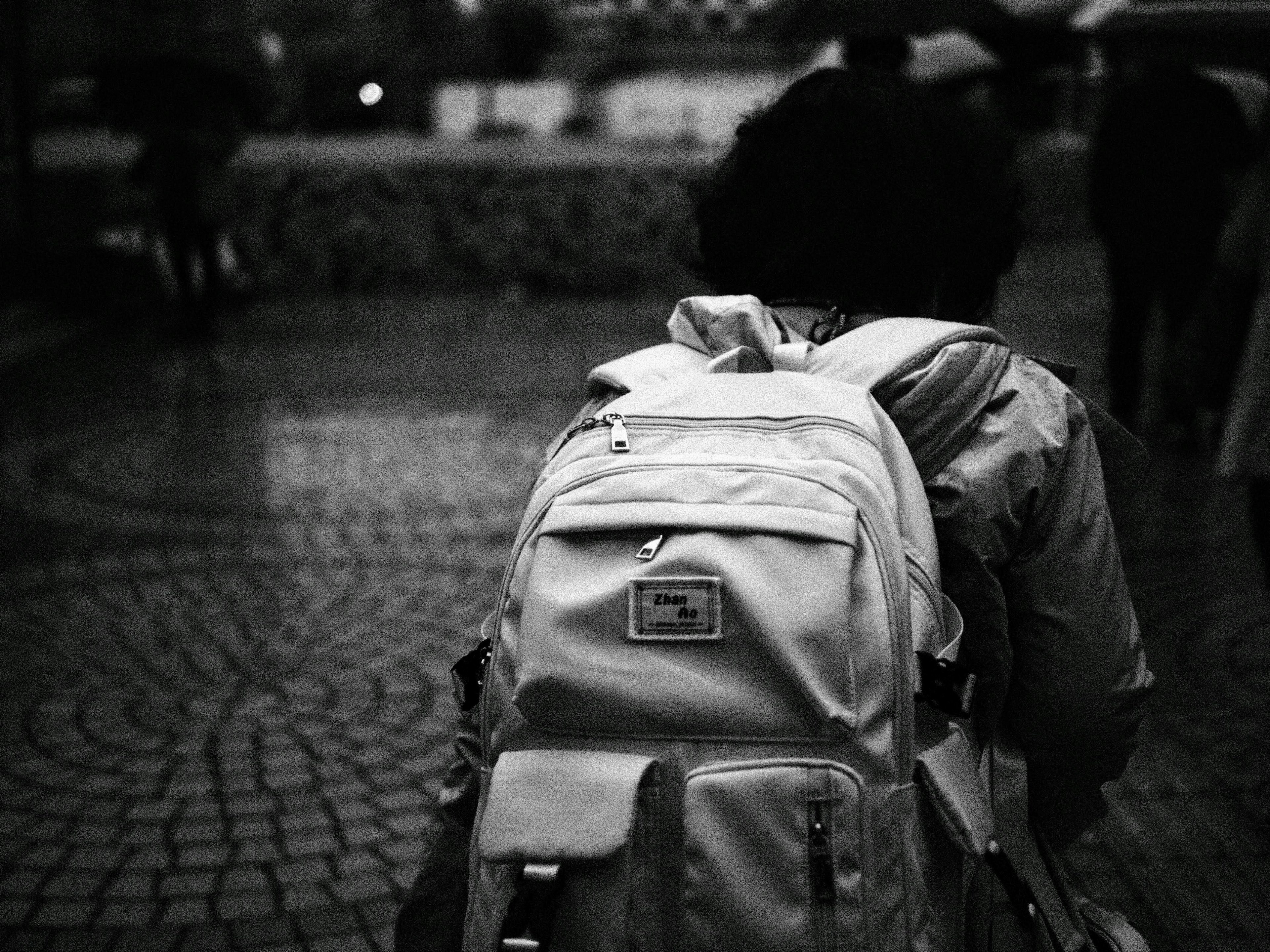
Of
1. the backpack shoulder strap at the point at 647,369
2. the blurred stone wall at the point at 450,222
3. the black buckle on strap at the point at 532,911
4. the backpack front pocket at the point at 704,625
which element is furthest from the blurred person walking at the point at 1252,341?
the blurred stone wall at the point at 450,222

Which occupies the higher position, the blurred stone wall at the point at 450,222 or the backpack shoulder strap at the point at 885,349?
the backpack shoulder strap at the point at 885,349

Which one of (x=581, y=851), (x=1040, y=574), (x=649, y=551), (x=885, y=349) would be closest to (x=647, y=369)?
(x=885, y=349)

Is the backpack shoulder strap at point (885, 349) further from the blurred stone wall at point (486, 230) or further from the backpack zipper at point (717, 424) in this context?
the blurred stone wall at point (486, 230)

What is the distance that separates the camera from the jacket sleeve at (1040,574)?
6.11ft

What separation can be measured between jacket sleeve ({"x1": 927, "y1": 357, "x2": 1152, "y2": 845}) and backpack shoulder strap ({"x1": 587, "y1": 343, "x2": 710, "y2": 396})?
1.11 ft

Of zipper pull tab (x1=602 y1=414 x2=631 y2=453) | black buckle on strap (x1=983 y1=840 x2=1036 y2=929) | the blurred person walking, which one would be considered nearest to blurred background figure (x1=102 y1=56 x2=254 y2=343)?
the blurred person walking

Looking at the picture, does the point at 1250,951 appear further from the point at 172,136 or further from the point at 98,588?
the point at 172,136

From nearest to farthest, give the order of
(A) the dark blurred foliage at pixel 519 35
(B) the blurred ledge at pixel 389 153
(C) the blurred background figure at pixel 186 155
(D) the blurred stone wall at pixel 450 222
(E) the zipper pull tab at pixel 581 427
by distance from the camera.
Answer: (E) the zipper pull tab at pixel 581 427, (C) the blurred background figure at pixel 186 155, (B) the blurred ledge at pixel 389 153, (D) the blurred stone wall at pixel 450 222, (A) the dark blurred foliage at pixel 519 35

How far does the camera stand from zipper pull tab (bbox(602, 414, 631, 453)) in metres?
1.72

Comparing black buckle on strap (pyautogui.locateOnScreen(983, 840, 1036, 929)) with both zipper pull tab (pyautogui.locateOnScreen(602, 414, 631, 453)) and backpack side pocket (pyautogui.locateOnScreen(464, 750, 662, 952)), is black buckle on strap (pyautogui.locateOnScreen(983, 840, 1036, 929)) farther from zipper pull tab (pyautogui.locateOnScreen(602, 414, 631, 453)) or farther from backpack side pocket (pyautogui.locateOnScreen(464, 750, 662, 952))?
zipper pull tab (pyautogui.locateOnScreen(602, 414, 631, 453))

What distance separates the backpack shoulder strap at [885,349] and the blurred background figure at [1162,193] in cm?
655

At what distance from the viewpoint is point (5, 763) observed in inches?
170

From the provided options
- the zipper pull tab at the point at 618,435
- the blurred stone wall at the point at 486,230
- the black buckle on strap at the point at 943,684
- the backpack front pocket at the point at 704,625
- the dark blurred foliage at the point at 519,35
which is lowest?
the dark blurred foliage at the point at 519,35

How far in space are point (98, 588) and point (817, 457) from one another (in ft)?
15.7
